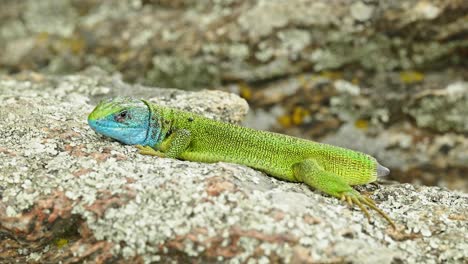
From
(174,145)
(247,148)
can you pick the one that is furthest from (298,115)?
(174,145)

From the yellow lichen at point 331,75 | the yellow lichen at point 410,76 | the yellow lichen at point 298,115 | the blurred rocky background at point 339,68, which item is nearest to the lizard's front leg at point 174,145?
the blurred rocky background at point 339,68

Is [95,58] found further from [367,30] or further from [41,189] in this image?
[41,189]

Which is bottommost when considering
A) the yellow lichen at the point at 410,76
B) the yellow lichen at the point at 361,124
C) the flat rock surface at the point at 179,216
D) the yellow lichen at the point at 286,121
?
the flat rock surface at the point at 179,216

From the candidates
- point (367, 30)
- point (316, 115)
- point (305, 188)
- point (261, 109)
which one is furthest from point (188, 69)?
point (305, 188)

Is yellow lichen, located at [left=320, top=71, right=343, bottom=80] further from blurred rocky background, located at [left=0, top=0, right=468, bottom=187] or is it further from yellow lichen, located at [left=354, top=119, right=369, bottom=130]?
yellow lichen, located at [left=354, top=119, right=369, bottom=130]

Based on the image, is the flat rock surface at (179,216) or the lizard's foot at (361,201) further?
the lizard's foot at (361,201)

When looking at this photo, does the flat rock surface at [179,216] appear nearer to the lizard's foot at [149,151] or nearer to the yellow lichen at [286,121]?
the lizard's foot at [149,151]
